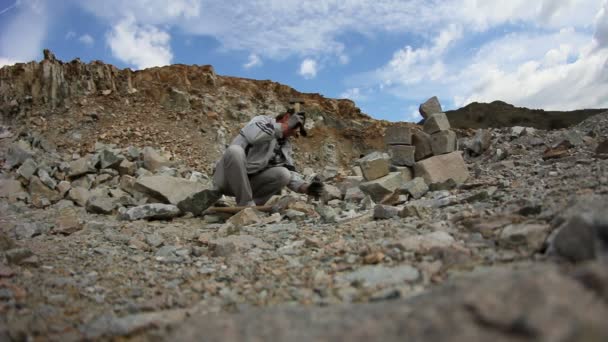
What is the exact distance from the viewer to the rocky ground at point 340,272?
1.08 m

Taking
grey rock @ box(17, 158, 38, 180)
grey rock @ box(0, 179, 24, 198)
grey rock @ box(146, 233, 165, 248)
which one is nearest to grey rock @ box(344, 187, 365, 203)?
grey rock @ box(146, 233, 165, 248)

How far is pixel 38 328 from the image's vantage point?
166cm

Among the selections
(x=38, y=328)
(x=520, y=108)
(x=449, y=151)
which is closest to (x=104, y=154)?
(x=449, y=151)

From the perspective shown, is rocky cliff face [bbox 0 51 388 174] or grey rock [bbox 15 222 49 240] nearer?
grey rock [bbox 15 222 49 240]

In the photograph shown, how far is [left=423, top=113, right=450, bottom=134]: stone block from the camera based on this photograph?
234 inches

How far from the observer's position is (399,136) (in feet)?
19.7

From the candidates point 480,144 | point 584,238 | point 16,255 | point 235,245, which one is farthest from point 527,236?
point 480,144

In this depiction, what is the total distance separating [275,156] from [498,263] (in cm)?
372

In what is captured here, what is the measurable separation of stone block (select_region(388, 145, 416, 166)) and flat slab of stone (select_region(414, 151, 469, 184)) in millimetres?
292

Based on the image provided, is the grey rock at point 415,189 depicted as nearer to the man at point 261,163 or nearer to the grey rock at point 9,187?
the man at point 261,163

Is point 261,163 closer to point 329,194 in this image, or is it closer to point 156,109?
point 329,194

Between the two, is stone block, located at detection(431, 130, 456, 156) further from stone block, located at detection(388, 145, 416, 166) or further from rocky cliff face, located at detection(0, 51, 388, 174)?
rocky cliff face, located at detection(0, 51, 388, 174)

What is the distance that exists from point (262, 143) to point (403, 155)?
2036 mm

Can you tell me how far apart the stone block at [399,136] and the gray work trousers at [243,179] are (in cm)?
166
